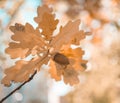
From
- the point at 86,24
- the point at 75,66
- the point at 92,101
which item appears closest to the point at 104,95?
the point at 92,101

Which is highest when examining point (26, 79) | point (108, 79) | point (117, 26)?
point (108, 79)

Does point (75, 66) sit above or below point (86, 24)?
below

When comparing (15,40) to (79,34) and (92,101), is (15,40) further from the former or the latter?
(92,101)

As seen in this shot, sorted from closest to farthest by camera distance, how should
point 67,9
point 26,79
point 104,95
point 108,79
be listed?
point 26,79, point 67,9, point 108,79, point 104,95

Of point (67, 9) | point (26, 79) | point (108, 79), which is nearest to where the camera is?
point (26, 79)

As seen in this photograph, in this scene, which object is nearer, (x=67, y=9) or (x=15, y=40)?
(x=15, y=40)

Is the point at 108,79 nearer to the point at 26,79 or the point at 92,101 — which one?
the point at 92,101
